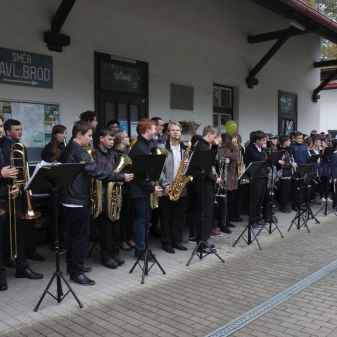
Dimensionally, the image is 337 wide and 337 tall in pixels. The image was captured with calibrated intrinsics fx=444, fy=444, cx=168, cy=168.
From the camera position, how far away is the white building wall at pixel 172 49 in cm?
687

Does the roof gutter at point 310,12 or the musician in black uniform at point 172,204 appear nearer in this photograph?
the musician in black uniform at point 172,204

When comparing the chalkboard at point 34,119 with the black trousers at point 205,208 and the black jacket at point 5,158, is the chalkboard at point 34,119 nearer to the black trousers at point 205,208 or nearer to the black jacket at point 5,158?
the black jacket at point 5,158

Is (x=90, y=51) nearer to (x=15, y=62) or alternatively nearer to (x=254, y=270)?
(x=15, y=62)

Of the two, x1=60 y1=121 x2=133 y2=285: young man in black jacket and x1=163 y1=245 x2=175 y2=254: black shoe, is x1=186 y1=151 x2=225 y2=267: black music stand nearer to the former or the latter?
x1=163 y1=245 x2=175 y2=254: black shoe

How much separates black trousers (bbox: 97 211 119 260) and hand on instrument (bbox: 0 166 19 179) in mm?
1251

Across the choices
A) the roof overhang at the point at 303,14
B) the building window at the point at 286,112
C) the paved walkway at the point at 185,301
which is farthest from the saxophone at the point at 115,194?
the building window at the point at 286,112

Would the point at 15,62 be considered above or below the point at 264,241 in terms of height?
above

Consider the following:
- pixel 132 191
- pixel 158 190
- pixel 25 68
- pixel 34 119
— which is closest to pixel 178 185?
pixel 158 190

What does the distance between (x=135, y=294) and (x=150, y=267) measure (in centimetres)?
78

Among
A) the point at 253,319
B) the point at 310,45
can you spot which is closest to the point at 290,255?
the point at 253,319

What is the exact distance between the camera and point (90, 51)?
762cm

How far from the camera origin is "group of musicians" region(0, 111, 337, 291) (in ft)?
15.6

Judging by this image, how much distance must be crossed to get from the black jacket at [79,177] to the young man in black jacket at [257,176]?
10.5 feet

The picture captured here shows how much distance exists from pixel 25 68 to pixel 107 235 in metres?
2.98
